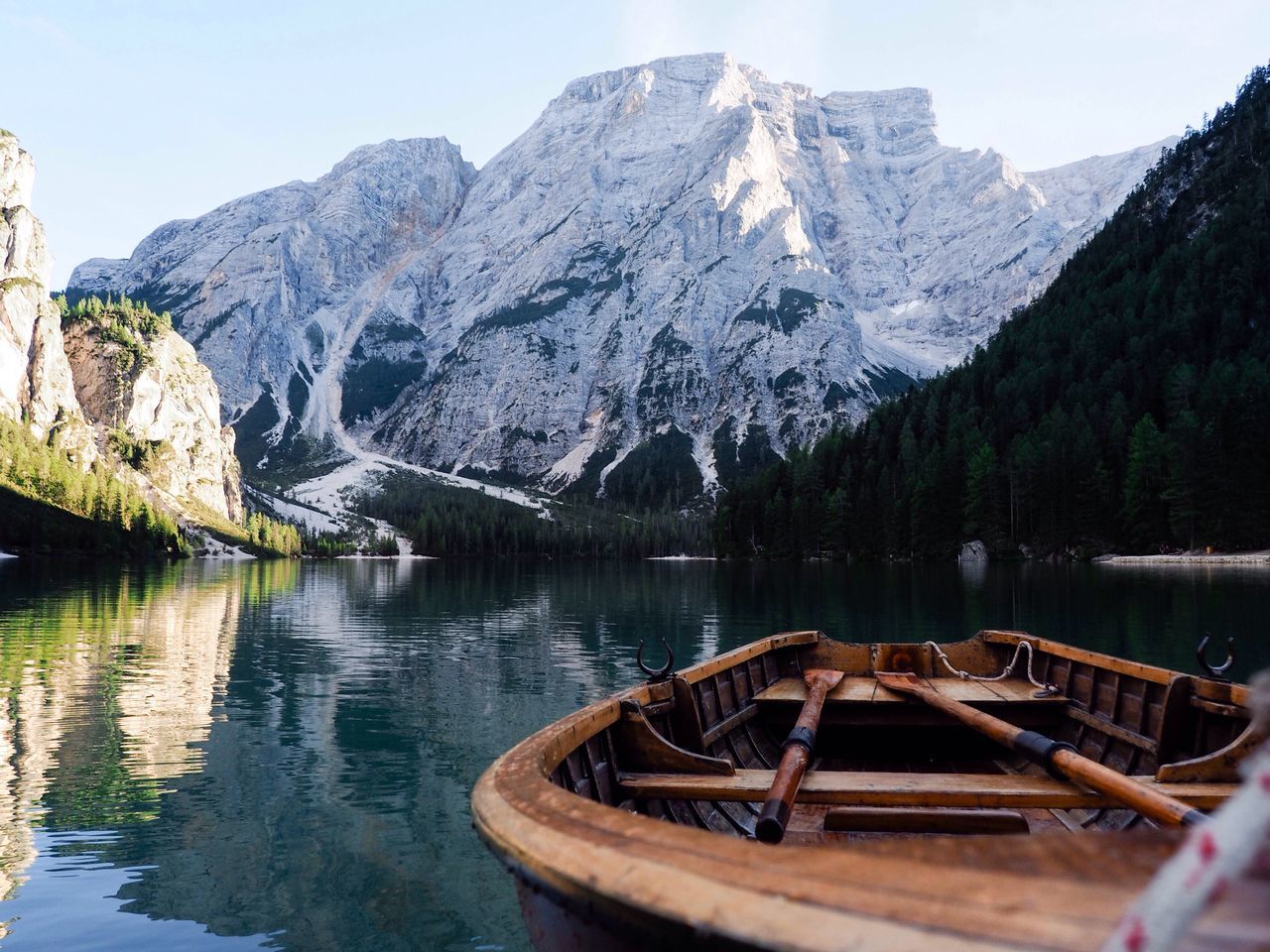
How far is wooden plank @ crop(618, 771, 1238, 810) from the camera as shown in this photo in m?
8.14

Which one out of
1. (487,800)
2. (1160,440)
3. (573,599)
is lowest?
(573,599)

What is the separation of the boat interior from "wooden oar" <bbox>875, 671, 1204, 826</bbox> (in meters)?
0.40

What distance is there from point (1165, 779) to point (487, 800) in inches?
312

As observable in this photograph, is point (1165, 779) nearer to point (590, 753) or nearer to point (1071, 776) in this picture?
point (1071, 776)

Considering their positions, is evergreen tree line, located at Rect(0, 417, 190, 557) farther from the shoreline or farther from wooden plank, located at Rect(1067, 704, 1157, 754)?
the shoreline

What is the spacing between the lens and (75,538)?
5487 inches

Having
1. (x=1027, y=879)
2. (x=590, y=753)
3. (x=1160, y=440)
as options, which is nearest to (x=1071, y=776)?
(x=590, y=753)

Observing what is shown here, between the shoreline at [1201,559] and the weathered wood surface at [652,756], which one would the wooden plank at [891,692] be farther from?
the shoreline at [1201,559]

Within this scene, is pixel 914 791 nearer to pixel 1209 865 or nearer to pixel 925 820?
pixel 925 820

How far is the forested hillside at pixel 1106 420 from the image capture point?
100375 mm

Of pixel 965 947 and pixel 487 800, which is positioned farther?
pixel 487 800

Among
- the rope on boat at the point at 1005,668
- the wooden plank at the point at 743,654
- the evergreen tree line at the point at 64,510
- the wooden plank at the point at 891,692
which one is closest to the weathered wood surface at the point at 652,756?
the wooden plank at the point at 743,654

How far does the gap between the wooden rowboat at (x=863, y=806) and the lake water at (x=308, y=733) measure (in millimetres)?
3566

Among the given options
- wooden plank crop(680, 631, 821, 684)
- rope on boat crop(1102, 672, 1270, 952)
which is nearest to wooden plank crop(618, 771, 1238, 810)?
wooden plank crop(680, 631, 821, 684)
